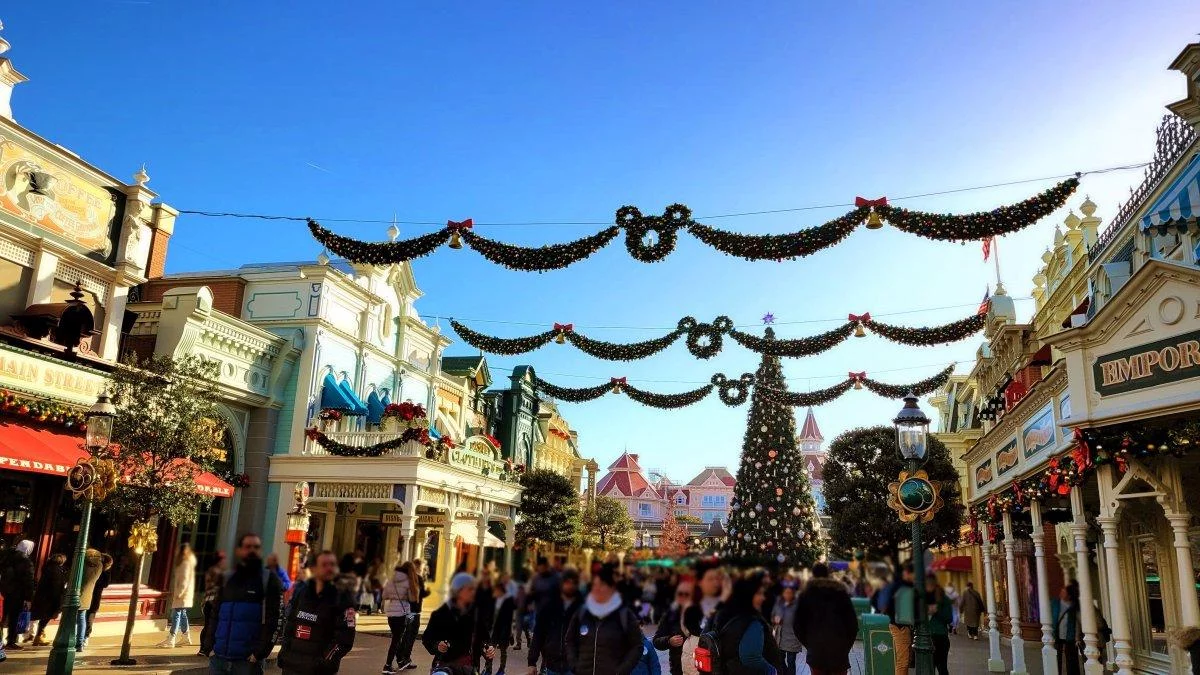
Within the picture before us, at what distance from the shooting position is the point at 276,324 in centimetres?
2459

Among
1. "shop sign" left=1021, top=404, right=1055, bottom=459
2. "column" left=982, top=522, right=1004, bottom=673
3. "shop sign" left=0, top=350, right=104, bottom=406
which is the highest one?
"shop sign" left=0, top=350, right=104, bottom=406

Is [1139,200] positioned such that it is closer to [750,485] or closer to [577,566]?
[577,566]

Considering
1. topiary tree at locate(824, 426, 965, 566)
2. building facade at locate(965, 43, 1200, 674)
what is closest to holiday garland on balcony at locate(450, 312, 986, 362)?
building facade at locate(965, 43, 1200, 674)

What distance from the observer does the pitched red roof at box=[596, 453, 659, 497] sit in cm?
7469

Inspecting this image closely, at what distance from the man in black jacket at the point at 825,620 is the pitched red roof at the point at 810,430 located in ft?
390

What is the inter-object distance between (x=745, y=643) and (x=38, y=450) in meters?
14.8

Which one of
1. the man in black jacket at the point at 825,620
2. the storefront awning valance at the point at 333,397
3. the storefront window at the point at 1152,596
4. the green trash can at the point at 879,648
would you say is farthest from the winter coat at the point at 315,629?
the storefront awning valance at the point at 333,397

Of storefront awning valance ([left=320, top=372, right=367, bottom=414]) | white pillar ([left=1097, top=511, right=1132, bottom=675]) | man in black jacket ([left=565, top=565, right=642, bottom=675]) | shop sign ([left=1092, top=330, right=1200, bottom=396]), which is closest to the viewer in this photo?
man in black jacket ([left=565, top=565, right=642, bottom=675])

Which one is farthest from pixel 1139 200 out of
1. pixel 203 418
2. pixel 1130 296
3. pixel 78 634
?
pixel 78 634

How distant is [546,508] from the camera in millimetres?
36375

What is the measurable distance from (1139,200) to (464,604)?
49.7 ft

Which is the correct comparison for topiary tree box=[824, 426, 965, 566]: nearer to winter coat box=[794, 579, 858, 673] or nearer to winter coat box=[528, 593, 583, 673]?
winter coat box=[794, 579, 858, 673]

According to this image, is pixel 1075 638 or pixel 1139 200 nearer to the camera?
pixel 1075 638

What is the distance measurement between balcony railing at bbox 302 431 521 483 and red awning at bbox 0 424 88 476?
24.0 feet
